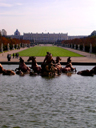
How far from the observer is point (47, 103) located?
13164mm

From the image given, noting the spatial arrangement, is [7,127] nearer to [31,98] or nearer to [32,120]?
[32,120]

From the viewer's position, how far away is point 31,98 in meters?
14.1

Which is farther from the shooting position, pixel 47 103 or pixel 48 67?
pixel 48 67

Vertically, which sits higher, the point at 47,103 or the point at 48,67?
the point at 48,67

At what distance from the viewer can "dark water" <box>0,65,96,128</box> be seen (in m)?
10.6

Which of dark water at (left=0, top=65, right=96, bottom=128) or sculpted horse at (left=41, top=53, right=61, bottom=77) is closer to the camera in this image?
dark water at (left=0, top=65, right=96, bottom=128)

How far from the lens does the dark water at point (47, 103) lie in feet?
34.9

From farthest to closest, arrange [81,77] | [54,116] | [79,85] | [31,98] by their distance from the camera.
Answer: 1. [81,77]
2. [79,85]
3. [31,98]
4. [54,116]

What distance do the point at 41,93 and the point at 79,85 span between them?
3.53 meters

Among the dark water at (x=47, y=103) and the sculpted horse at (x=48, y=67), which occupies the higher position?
the sculpted horse at (x=48, y=67)

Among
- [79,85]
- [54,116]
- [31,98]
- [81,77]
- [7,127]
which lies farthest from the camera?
[81,77]

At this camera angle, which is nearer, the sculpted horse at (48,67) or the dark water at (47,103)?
the dark water at (47,103)

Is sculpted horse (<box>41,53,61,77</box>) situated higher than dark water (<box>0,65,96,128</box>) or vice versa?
sculpted horse (<box>41,53,61,77</box>)

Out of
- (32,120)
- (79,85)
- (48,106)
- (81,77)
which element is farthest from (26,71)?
(32,120)
